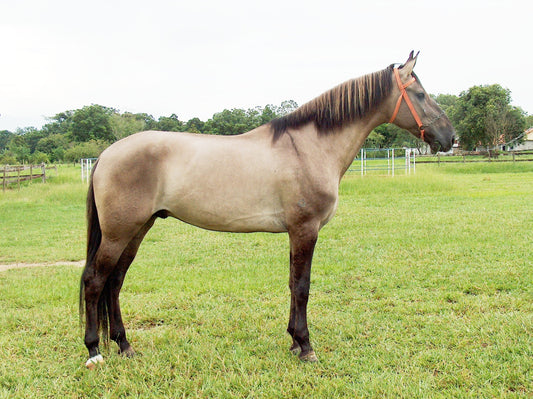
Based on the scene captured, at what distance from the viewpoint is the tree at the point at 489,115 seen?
1280 inches

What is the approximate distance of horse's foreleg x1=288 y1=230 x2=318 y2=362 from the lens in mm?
2857

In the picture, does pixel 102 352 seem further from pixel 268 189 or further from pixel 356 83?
pixel 356 83

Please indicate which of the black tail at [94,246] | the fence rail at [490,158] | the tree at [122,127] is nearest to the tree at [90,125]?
the tree at [122,127]

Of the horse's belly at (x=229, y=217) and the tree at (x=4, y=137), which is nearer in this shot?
the horse's belly at (x=229, y=217)

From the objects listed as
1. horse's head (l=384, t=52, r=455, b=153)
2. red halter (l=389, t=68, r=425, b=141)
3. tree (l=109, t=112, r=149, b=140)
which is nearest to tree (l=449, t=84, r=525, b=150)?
horse's head (l=384, t=52, r=455, b=153)

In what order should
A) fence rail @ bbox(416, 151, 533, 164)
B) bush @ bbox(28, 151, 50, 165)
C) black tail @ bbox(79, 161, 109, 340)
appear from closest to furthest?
black tail @ bbox(79, 161, 109, 340)
fence rail @ bbox(416, 151, 533, 164)
bush @ bbox(28, 151, 50, 165)

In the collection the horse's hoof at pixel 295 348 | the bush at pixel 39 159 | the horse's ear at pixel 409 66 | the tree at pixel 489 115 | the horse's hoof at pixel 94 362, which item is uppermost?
the tree at pixel 489 115

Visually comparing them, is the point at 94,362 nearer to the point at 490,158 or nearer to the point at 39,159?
the point at 490,158

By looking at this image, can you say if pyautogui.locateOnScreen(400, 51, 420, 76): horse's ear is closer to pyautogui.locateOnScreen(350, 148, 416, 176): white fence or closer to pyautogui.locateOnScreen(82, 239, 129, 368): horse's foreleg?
pyautogui.locateOnScreen(82, 239, 129, 368): horse's foreleg

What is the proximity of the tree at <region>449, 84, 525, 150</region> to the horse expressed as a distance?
35080mm

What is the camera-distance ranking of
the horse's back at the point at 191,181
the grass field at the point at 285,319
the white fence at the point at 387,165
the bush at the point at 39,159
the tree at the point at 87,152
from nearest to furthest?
1. the grass field at the point at 285,319
2. the horse's back at the point at 191,181
3. the white fence at the point at 387,165
4. the tree at the point at 87,152
5. the bush at the point at 39,159

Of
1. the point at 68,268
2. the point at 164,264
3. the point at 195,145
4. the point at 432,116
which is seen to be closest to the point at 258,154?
the point at 195,145

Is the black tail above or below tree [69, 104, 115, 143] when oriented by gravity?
below

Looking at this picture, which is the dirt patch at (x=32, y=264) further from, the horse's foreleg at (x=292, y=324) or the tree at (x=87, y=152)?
the tree at (x=87, y=152)
